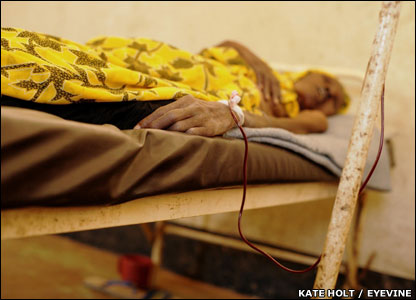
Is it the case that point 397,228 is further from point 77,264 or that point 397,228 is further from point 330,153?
point 77,264

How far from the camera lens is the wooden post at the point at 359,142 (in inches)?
28.7

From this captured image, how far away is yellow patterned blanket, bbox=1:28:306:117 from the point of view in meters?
0.59

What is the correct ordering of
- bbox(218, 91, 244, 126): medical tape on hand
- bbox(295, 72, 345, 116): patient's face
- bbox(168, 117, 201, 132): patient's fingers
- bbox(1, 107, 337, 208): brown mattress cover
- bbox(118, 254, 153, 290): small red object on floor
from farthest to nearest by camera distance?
bbox(118, 254, 153, 290): small red object on floor
bbox(295, 72, 345, 116): patient's face
bbox(218, 91, 244, 126): medical tape on hand
bbox(168, 117, 201, 132): patient's fingers
bbox(1, 107, 337, 208): brown mattress cover

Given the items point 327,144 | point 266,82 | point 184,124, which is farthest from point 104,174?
point 266,82

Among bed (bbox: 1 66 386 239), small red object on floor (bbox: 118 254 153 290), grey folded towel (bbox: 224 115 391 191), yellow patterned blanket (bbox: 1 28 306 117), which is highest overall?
yellow patterned blanket (bbox: 1 28 306 117)

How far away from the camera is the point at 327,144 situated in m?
1.13

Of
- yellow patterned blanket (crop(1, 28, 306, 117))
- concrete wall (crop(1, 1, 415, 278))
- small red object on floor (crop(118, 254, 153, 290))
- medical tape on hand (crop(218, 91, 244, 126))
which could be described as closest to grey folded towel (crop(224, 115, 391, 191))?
medical tape on hand (crop(218, 91, 244, 126))

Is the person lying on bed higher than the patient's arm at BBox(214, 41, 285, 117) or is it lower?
higher

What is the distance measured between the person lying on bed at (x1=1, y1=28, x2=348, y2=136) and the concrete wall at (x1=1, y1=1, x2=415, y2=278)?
2.12 ft

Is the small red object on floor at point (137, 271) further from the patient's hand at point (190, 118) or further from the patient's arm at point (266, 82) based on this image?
the patient's hand at point (190, 118)

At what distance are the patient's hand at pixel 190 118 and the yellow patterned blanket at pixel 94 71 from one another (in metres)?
0.05

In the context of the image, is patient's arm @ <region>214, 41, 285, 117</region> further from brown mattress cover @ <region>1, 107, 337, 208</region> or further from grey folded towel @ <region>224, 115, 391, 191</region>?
brown mattress cover @ <region>1, 107, 337, 208</region>

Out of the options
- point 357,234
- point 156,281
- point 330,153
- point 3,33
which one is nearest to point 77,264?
point 156,281

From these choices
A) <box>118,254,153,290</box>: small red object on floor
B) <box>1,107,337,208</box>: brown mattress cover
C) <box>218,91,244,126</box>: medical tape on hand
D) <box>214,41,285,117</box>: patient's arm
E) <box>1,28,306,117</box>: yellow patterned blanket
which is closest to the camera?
<box>1,107,337,208</box>: brown mattress cover
